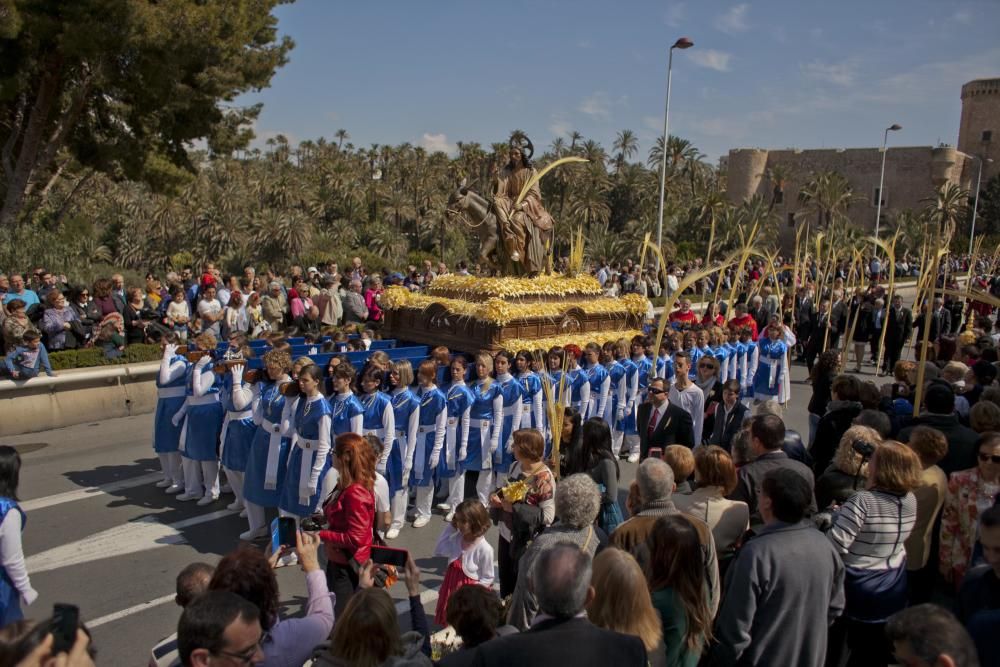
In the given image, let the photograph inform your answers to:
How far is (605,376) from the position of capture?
9930 millimetres

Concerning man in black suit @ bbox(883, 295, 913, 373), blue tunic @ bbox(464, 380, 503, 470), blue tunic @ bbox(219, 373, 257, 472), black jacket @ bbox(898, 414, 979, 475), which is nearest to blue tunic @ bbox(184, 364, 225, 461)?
blue tunic @ bbox(219, 373, 257, 472)

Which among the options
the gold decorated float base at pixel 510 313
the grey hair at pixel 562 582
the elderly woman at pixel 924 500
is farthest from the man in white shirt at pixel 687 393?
the grey hair at pixel 562 582

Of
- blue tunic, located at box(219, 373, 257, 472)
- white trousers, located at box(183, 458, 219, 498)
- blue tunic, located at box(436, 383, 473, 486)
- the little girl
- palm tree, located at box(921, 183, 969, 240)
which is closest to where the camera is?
the little girl

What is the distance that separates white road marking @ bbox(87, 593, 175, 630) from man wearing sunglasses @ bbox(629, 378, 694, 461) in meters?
4.24

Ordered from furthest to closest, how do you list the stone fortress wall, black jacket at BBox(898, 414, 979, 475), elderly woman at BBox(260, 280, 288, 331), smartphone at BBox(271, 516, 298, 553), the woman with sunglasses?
the stone fortress wall → elderly woman at BBox(260, 280, 288, 331) → black jacket at BBox(898, 414, 979, 475) → the woman with sunglasses → smartphone at BBox(271, 516, 298, 553)

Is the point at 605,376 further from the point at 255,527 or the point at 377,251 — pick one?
the point at 377,251

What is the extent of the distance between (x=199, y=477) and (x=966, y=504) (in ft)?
23.1

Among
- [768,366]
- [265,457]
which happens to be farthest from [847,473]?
[768,366]

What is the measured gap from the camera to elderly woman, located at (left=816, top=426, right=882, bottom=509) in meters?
4.81

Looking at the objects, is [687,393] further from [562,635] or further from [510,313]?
[562,635]

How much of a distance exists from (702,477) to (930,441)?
1601 millimetres

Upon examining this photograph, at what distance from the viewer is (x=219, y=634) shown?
2.76 metres

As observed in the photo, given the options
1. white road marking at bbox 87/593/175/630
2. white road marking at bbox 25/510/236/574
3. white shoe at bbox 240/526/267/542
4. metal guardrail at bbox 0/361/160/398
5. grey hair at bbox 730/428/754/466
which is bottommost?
white road marking at bbox 87/593/175/630

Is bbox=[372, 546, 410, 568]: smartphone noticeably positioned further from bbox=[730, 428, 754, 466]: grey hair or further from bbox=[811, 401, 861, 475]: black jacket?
bbox=[811, 401, 861, 475]: black jacket
